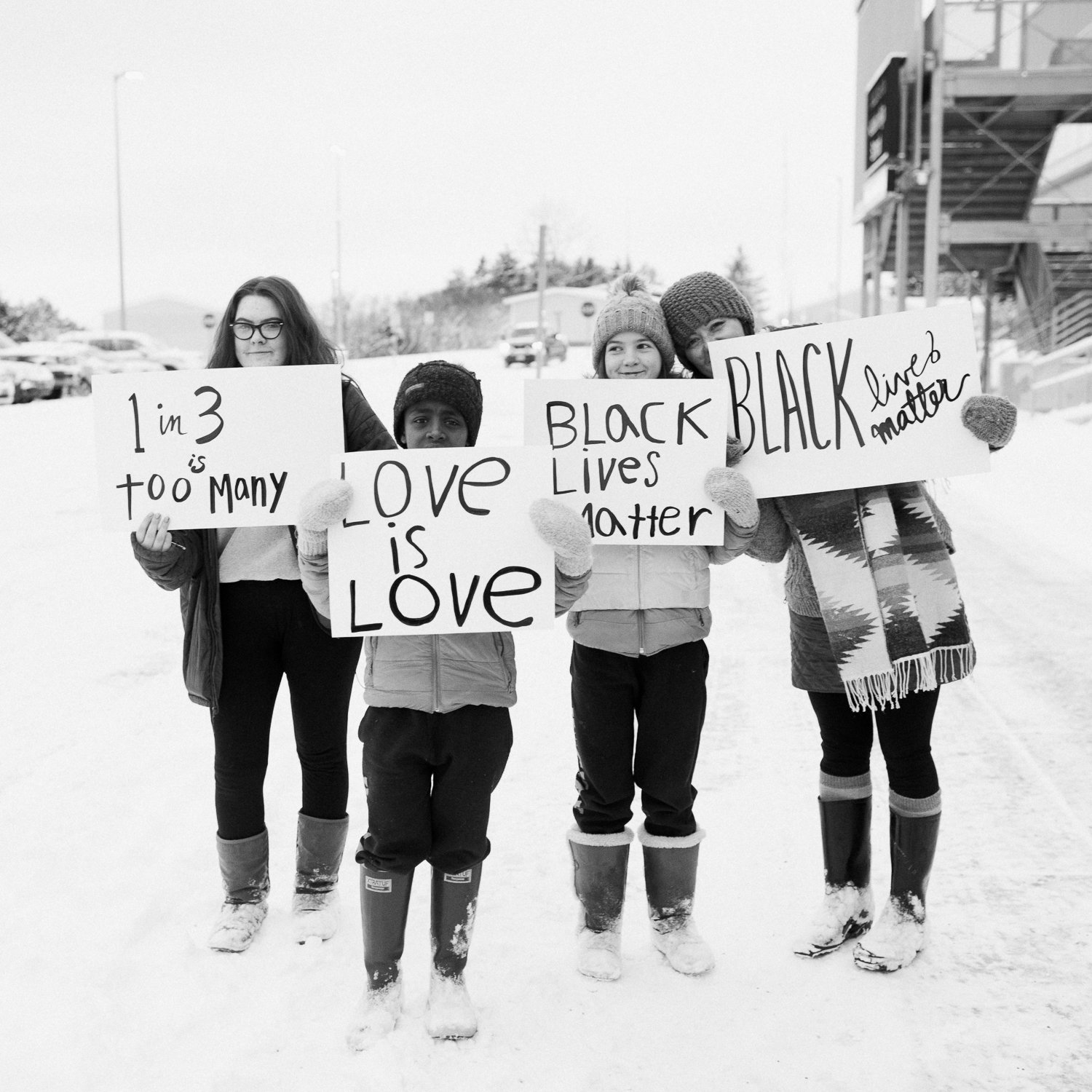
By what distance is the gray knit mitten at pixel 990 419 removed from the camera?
307 cm

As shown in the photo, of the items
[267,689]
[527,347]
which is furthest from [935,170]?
[527,347]

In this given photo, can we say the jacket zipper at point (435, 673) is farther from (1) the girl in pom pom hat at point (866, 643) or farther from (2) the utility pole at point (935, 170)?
(2) the utility pole at point (935, 170)

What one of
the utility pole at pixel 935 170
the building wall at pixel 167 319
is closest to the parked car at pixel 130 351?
the utility pole at pixel 935 170

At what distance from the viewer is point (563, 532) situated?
2818 mm

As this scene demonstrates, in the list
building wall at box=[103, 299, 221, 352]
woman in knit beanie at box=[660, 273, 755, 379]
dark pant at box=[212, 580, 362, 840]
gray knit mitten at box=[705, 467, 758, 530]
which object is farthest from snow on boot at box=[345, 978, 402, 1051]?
building wall at box=[103, 299, 221, 352]

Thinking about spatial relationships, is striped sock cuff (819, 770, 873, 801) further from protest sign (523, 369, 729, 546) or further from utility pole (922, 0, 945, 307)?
utility pole (922, 0, 945, 307)

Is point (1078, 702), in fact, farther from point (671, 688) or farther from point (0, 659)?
point (0, 659)

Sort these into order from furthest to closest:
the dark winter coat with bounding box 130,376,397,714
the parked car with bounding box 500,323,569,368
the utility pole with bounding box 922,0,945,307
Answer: the parked car with bounding box 500,323,569,368 < the utility pole with bounding box 922,0,945,307 < the dark winter coat with bounding box 130,376,397,714

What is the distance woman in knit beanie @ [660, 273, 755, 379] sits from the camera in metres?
3.26

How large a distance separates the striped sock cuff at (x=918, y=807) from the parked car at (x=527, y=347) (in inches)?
1280

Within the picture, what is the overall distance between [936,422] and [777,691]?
2.77 m

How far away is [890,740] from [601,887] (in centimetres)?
91

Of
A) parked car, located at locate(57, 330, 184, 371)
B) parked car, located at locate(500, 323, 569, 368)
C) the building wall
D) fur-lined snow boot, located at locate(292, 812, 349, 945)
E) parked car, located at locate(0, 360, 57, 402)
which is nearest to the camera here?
fur-lined snow boot, located at locate(292, 812, 349, 945)

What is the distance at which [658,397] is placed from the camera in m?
3.09
